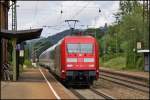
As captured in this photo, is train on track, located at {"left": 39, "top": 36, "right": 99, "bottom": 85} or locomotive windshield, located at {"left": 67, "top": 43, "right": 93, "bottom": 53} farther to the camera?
locomotive windshield, located at {"left": 67, "top": 43, "right": 93, "bottom": 53}

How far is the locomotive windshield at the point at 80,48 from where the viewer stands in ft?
104

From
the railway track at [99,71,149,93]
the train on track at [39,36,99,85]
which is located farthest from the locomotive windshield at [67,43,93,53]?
the railway track at [99,71,149,93]

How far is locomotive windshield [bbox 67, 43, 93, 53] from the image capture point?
31594 mm

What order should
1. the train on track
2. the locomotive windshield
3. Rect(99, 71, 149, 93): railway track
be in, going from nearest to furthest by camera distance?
the train on track
the locomotive windshield
Rect(99, 71, 149, 93): railway track

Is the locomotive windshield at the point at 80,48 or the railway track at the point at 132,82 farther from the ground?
the locomotive windshield at the point at 80,48

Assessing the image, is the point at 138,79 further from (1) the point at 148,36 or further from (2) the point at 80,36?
(1) the point at 148,36

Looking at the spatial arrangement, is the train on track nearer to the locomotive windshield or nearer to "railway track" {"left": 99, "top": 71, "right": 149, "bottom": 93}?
the locomotive windshield

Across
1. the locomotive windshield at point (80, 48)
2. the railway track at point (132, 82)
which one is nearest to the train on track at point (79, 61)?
the locomotive windshield at point (80, 48)

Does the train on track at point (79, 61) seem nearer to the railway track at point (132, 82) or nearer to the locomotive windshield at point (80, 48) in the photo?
the locomotive windshield at point (80, 48)

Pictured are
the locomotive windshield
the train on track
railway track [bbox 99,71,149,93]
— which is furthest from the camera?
railway track [bbox 99,71,149,93]

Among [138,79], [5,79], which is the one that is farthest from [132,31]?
[5,79]

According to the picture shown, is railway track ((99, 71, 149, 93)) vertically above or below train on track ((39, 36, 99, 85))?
below

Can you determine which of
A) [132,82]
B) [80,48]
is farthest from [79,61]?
[132,82]

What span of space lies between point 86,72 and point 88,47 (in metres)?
1.56
